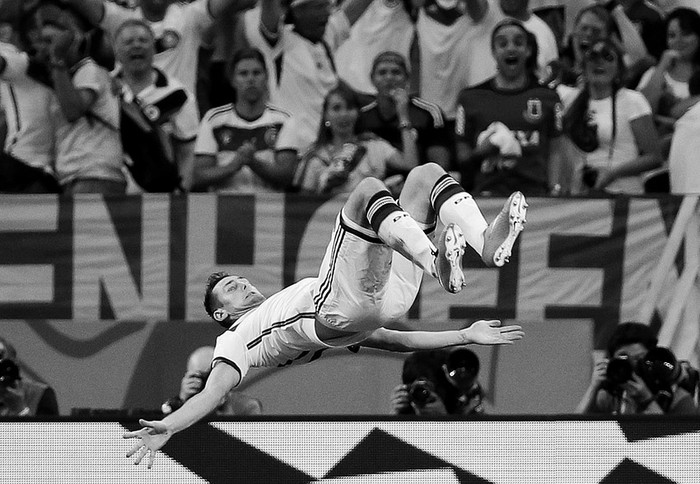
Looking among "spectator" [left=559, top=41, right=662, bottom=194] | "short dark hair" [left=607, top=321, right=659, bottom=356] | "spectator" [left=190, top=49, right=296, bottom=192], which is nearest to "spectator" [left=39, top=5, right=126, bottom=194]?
"spectator" [left=190, top=49, right=296, bottom=192]

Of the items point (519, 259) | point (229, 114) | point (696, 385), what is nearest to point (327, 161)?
point (229, 114)

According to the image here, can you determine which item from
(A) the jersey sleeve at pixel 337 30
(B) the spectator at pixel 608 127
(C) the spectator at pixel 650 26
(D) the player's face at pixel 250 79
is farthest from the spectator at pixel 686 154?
(D) the player's face at pixel 250 79

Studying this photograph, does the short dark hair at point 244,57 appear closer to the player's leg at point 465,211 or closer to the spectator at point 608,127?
the spectator at point 608,127

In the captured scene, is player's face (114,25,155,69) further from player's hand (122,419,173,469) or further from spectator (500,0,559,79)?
player's hand (122,419,173,469)

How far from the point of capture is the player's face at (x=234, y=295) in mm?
8484

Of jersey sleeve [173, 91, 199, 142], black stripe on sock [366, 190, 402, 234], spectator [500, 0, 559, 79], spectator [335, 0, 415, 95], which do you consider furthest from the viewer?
spectator [335, 0, 415, 95]

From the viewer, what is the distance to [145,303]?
34.4 ft

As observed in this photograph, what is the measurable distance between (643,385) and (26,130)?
461 centimetres

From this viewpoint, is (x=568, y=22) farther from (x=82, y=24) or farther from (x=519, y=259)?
(x=82, y=24)

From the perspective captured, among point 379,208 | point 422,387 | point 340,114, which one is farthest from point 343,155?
point 379,208

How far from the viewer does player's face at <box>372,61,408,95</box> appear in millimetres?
10828

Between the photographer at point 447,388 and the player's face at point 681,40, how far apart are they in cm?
337

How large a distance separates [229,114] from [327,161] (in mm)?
786

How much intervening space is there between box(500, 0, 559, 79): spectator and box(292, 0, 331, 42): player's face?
1.32 m
